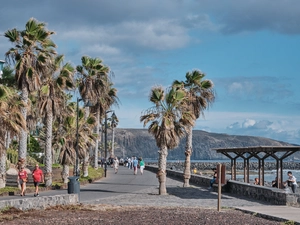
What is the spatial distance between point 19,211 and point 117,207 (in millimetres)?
4715

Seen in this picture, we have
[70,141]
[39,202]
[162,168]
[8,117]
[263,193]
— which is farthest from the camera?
[70,141]

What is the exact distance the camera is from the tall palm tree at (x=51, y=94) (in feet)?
133

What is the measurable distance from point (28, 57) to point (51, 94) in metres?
3.88

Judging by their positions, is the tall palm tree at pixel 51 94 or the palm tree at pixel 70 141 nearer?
the tall palm tree at pixel 51 94

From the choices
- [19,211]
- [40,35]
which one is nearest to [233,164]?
[40,35]

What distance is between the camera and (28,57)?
38.2 m

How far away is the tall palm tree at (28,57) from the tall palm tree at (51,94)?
169 cm

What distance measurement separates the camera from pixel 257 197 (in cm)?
3025

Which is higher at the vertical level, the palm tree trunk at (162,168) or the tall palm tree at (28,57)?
the tall palm tree at (28,57)

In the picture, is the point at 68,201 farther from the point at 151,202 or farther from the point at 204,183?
the point at 204,183

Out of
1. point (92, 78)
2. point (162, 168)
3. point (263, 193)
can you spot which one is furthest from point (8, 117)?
point (92, 78)

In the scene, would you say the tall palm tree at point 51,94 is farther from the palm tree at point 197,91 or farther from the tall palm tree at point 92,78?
the tall palm tree at point 92,78

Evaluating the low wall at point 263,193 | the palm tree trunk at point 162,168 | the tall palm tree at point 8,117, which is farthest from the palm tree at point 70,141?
the tall palm tree at point 8,117

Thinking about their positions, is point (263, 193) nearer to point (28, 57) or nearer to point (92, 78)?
point (28, 57)
